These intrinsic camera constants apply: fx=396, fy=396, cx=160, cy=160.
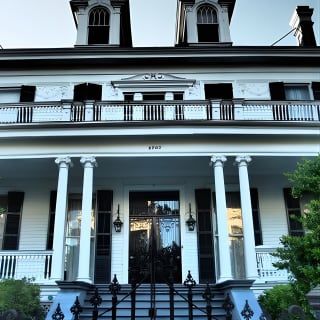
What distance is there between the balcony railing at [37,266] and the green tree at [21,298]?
1.35 m

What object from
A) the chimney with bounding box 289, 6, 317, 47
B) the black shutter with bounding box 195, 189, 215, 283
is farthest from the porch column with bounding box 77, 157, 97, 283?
the chimney with bounding box 289, 6, 317, 47

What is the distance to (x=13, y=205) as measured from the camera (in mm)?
13219

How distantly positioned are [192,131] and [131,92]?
3511 millimetres

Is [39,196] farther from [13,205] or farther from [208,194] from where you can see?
[208,194]

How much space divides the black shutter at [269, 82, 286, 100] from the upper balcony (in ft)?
4.30

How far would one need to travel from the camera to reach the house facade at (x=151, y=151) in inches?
444

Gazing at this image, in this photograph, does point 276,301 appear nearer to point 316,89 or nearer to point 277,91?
point 277,91

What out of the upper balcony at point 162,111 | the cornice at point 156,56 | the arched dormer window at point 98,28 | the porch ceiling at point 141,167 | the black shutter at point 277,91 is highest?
the arched dormer window at point 98,28

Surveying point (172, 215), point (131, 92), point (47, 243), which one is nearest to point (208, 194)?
point (172, 215)

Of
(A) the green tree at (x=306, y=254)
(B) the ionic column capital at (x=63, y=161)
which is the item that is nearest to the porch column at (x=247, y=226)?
(A) the green tree at (x=306, y=254)

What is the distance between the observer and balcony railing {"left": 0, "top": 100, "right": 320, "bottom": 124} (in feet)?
38.6

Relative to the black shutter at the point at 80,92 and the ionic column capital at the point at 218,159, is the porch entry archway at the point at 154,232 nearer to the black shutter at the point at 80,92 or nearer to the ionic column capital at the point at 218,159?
the ionic column capital at the point at 218,159

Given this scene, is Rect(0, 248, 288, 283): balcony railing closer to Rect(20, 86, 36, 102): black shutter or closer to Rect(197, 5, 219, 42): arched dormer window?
Rect(20, 86, 36, 102): black shutter

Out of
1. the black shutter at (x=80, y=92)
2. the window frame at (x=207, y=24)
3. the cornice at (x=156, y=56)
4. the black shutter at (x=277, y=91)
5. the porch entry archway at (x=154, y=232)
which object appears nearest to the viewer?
the porch entry archway at (x=154, y=232)
